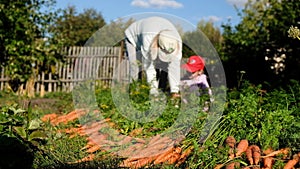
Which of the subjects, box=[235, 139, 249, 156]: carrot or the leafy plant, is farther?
the leafy plant

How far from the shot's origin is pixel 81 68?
13859mm

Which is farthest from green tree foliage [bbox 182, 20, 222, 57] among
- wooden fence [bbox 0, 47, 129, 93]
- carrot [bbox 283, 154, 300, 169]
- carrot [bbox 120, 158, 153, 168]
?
carrot [bbox 283, 154, 300, 169]

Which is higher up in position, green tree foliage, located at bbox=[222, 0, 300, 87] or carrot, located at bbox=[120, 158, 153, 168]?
green tree foliage, located at bbox=[222, 0, 300, 87]

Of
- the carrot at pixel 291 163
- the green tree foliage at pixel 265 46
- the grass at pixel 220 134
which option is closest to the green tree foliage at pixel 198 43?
the green tree foliage at pixel 265 46

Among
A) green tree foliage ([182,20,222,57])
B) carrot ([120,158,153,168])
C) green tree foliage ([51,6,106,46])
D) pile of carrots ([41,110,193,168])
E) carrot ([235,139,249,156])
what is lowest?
carrot ([120,158,153,168])

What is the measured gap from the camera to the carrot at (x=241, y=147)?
3.74 meters

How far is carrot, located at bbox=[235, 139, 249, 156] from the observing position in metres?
3.74

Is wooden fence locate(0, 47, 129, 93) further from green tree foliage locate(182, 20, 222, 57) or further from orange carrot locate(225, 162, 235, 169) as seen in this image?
orange carrot locate(225, 162, 235, 169)

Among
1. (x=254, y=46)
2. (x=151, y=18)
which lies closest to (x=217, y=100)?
(x=151, y=18)

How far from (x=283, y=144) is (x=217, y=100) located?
54.0 inches

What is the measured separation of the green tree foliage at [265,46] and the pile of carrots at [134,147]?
4.62 m

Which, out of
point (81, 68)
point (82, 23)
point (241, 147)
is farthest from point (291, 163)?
point (82, 23)

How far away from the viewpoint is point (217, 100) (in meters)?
5.25

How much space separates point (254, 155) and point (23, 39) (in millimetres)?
Result: 8347
